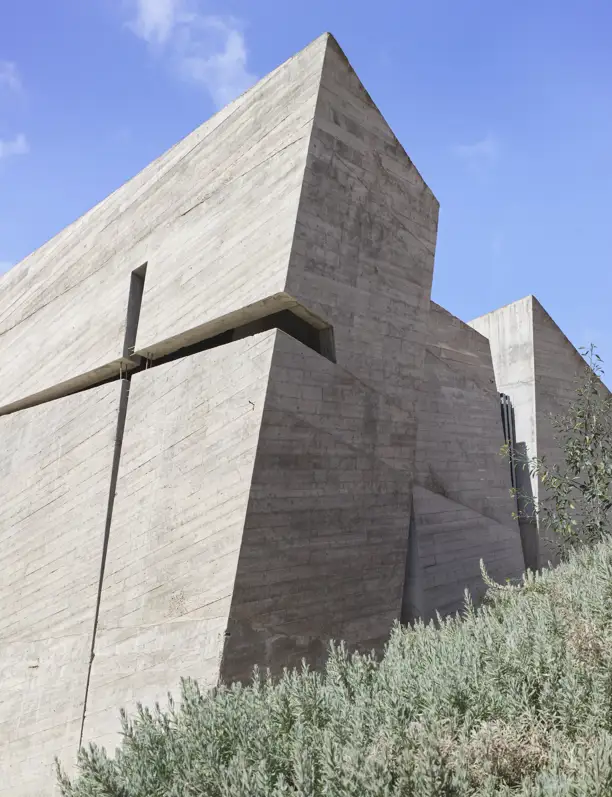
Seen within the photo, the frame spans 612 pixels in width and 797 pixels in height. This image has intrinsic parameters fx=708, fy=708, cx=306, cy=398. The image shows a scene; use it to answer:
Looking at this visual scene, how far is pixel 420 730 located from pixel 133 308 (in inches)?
304

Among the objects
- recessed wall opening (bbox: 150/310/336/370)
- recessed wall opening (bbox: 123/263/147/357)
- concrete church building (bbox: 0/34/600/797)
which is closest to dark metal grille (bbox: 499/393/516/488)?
concrete church building (bbox: 0/34/600/797)

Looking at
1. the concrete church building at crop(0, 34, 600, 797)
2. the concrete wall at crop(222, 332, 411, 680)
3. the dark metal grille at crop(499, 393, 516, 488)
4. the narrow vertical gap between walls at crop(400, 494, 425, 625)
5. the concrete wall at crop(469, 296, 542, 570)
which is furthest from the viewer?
the dark metal grille at crop(499, 393, 516, 488)

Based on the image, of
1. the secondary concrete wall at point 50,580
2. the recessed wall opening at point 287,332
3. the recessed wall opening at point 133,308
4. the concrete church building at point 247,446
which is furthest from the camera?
the recessed wall opening at point 133,308

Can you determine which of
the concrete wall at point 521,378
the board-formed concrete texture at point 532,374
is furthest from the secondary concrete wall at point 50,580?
the board-formed concrete texture at point 532,374

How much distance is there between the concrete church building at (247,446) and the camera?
7.15 m

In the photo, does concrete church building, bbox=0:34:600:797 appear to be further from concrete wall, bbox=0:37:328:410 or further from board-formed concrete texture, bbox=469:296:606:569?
board-formed concrete texture, bbox=469:296:606:569

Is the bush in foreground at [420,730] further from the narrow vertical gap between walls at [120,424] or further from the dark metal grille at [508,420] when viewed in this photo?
the dark metal grille at [508,420]

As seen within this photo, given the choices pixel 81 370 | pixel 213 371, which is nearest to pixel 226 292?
pixel 213 371

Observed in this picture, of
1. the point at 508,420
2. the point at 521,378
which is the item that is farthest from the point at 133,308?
the point at 521,378

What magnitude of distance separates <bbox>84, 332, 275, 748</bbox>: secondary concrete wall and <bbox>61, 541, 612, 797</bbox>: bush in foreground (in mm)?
2292

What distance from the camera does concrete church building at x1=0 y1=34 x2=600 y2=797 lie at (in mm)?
7152

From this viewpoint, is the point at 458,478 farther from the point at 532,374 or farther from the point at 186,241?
the point at 186,241

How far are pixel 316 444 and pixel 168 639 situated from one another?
2.48 m

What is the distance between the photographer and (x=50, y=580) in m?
9.05
